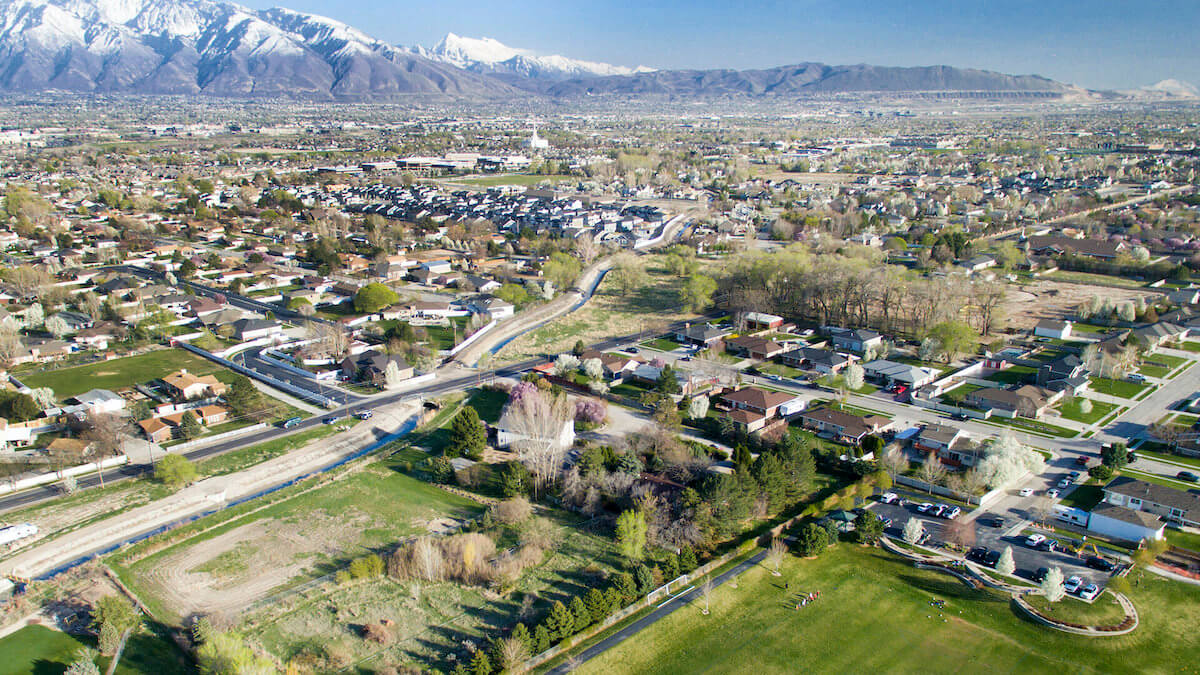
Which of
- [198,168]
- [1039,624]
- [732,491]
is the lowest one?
[1039,624]

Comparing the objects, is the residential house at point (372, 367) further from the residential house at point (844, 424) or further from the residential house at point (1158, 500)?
the residential house at point (1158, 500)

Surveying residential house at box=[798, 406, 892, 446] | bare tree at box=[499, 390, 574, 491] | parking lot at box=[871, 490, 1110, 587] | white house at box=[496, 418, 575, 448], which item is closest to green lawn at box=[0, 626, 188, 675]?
bare tree at box=[499, 390, 574, 491]

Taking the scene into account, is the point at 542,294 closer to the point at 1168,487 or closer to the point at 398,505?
the point at 398,505

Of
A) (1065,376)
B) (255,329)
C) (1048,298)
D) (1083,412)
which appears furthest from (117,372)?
(1048,298)

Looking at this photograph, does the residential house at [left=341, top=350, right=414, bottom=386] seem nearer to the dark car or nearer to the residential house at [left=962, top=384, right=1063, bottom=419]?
the dark car

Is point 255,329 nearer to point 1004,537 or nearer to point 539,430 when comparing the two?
point 539,430

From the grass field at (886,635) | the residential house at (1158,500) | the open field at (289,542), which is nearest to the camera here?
the grass field at (886,635)

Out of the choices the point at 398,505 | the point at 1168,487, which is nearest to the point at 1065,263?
the point at 1168,487

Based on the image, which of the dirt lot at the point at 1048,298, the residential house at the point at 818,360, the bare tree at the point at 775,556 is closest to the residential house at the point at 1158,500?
the bare tree at the point at 775,556
